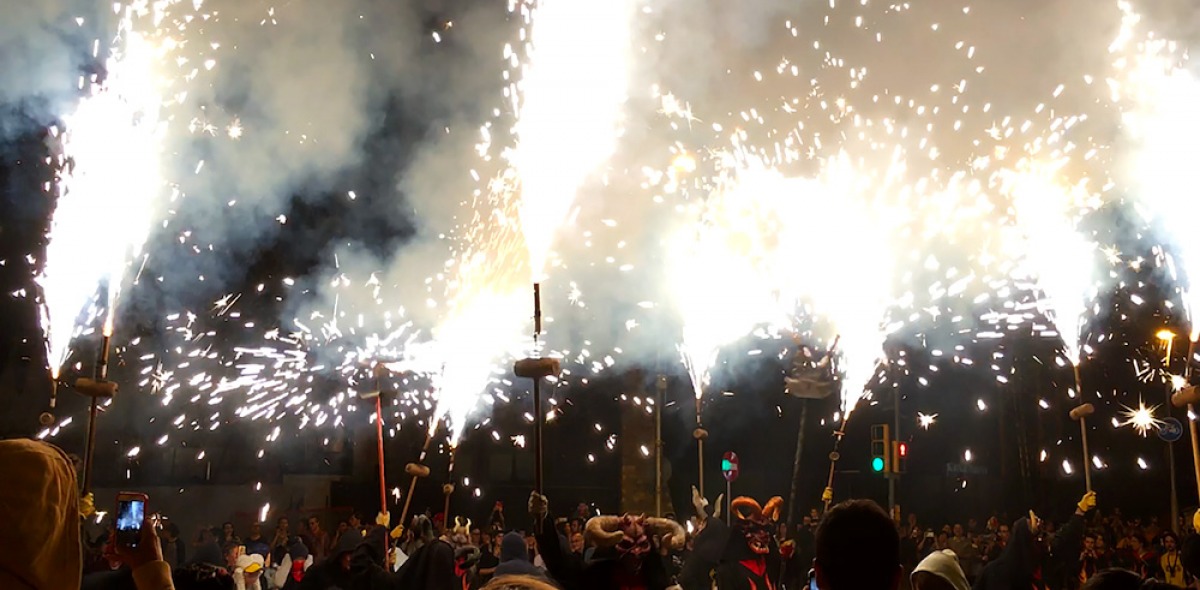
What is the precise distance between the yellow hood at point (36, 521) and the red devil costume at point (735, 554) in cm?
522

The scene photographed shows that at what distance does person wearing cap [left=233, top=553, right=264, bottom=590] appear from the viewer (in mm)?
7534

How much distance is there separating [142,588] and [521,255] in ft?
31.8

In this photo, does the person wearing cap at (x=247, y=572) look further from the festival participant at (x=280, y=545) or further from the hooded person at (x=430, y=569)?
the hooded person at (x=430, y=569)

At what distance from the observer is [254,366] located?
16.8 m

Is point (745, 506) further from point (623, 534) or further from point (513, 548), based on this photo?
point (623, 534)

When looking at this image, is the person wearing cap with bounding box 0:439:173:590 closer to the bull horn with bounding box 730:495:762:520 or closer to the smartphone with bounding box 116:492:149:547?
the smartphone with bounding box 116:492:149:547

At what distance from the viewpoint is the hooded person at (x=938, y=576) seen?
9.77 feet

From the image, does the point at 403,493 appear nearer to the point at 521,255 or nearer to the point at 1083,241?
the point at 521,255

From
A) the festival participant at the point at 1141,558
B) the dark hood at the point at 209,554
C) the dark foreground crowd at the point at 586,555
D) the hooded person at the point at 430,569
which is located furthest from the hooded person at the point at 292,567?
the festival participant at the point at 1141,558

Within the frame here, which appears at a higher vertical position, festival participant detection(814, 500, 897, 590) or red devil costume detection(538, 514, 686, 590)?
festival participant detection(814, 500, 897, 590)

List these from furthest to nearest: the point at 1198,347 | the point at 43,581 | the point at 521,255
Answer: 1. the point at 1198,347
2. the point at 521,255
3. the point at 43,581

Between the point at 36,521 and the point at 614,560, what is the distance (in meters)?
2.92

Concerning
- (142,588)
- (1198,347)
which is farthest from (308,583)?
(1198,347)

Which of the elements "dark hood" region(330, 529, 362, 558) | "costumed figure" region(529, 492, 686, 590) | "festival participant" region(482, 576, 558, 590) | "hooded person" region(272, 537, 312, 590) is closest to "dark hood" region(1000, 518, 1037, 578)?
"costumed figure" region(529, 492, 686, 590)
